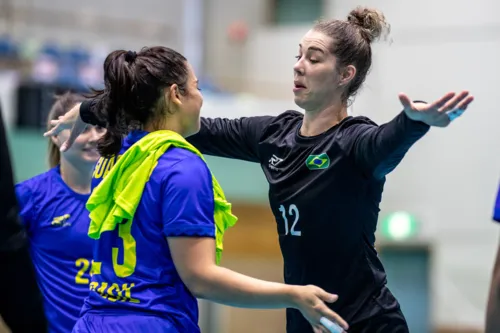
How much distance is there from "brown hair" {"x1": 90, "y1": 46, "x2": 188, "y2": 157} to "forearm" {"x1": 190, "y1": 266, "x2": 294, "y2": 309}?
539 mm

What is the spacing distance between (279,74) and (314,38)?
9216 mm

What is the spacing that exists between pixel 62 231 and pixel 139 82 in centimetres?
126

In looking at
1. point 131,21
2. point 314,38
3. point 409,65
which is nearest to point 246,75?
point 131,21

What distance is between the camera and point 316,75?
2857 mm

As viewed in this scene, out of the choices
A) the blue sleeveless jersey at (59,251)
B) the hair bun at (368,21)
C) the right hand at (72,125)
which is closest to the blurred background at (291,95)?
the blue sleeveless jersey at (59,251)

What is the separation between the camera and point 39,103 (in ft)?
28.5

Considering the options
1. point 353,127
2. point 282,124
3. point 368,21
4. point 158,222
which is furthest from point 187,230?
point 368,21

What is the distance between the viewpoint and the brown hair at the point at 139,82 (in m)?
2.42

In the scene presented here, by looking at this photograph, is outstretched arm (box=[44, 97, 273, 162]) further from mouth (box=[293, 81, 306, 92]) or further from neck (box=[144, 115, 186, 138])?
neck (box=[144, 115, 186, 138])

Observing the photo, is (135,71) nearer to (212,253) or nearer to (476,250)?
(212,253)

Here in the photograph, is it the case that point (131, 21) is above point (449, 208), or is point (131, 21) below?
above

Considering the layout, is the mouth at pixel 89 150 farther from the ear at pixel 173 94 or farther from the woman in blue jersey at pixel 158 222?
the ear at pixel 173 94

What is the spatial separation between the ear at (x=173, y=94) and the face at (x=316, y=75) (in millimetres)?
560

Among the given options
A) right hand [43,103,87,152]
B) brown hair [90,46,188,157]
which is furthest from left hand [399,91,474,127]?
right hand [43,103,87,152]
